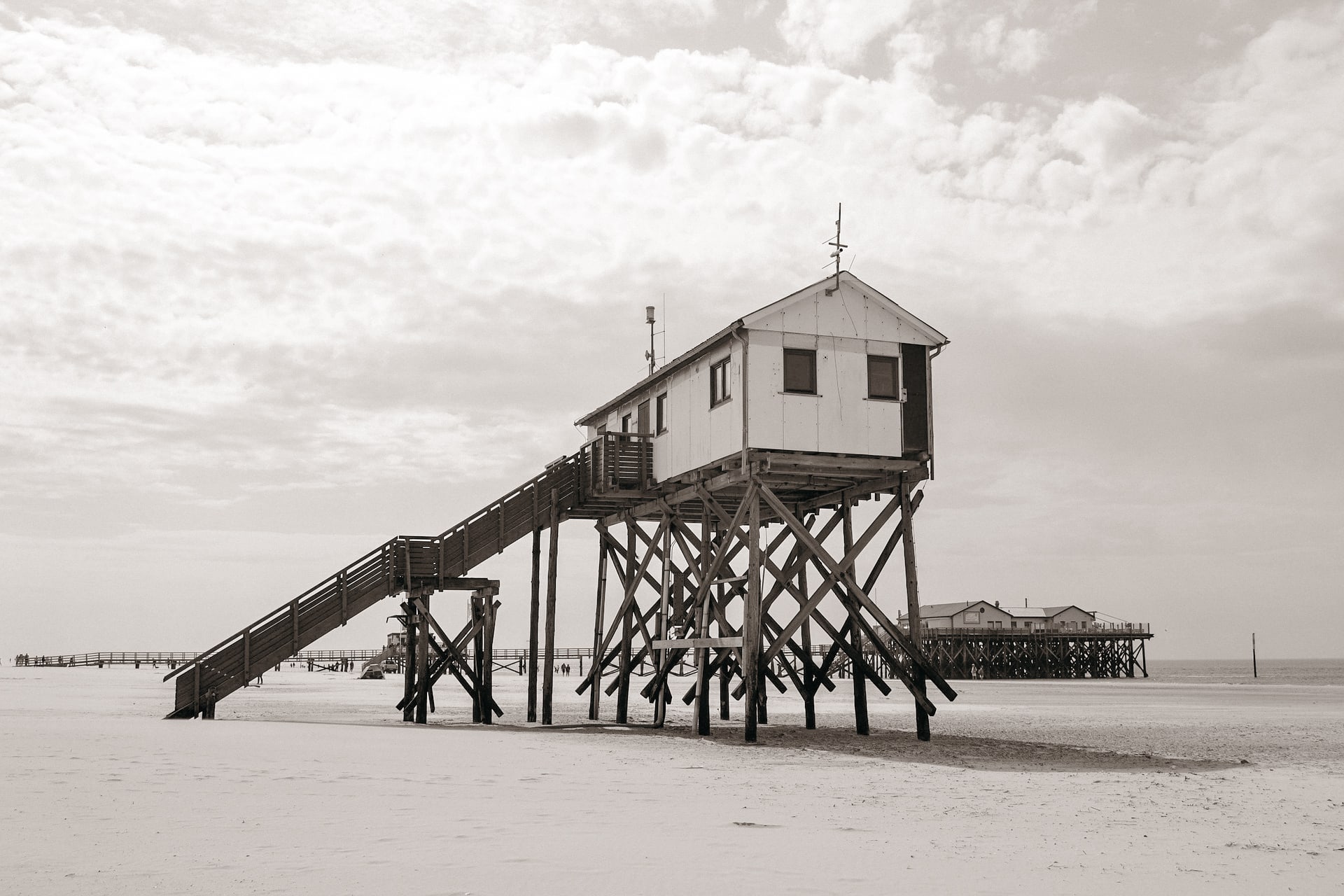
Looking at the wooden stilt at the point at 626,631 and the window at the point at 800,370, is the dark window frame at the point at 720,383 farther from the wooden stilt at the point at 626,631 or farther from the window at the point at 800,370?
the wooden stilt at the point at 626,631

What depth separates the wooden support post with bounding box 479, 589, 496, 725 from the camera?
2738 cm

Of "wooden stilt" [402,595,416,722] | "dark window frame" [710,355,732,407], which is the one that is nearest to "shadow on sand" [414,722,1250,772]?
"wooden stilt" [402,595,416,722]

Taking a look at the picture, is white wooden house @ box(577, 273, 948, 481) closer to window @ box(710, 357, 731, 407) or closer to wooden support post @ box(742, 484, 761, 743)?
window @ box(710, 357, 731, 407)

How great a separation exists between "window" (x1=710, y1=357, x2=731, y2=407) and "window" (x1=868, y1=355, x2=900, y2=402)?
260cm

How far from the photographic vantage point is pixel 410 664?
91.9 ft

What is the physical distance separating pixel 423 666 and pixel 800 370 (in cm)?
1117

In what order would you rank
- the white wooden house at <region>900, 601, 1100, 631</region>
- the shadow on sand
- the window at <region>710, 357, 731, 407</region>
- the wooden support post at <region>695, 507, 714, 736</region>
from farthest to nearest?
the white wooden house at <region>900, 601, 1100, 631</region> → the wooden support post at <region>695, 507, 714, 736</region> → the window at <region>710, 357, 731, 407</region> → the shadow on sand

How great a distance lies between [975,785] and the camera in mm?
15273

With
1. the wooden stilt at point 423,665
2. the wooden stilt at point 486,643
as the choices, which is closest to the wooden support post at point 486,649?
the wooden stilt at point 486,643

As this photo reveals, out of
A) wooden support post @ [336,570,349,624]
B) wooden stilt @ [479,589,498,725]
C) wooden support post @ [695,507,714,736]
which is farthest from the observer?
wooden stilt @ [479,589,498,725]

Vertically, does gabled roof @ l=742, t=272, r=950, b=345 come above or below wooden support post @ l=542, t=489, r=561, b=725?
above

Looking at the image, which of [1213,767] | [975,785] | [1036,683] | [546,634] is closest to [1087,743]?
[1213,767]

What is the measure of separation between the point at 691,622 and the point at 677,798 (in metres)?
14.3

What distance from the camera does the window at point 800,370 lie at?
21.9 metres
